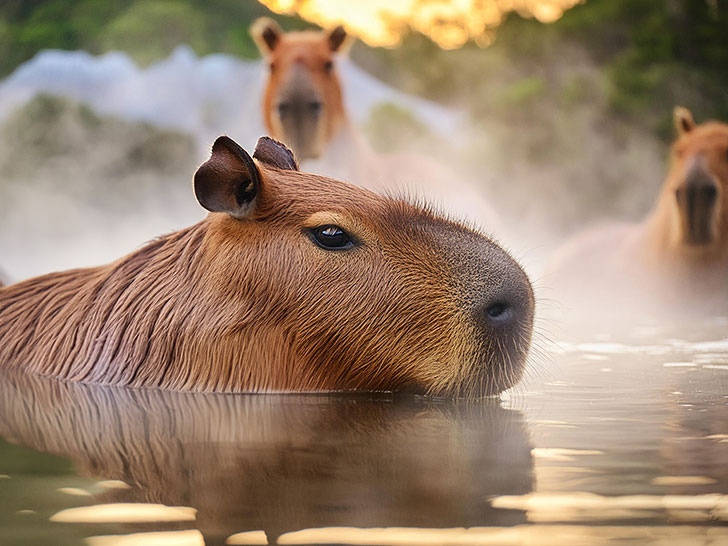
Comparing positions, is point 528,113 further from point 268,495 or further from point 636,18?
point 268,495

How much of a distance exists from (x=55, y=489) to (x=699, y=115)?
39.3ft

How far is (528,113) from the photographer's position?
1332cm

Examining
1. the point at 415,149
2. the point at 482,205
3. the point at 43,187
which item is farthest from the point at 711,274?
the point at 43,187

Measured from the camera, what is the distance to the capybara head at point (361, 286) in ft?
10.6

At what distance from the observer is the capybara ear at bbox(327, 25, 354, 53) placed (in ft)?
27.7

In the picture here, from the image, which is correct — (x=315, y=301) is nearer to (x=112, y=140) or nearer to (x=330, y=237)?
(x=330, y=237)

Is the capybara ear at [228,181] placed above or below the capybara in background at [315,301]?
above

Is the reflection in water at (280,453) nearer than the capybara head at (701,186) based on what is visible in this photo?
Yes

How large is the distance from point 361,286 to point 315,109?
5.20 m

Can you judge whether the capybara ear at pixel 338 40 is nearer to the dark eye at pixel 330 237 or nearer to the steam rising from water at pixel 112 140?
the steam rising from water at pixel 112 140

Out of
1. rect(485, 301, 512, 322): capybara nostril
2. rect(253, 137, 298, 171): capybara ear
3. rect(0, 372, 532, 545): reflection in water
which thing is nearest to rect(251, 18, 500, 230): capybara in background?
rect(253, 137, 298, 171): capybara ear

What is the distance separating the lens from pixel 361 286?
334cm

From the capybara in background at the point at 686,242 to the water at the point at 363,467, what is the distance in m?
4.36

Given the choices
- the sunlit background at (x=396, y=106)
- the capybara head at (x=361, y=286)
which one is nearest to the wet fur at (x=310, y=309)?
the capybara head at (x=361, y=286)
